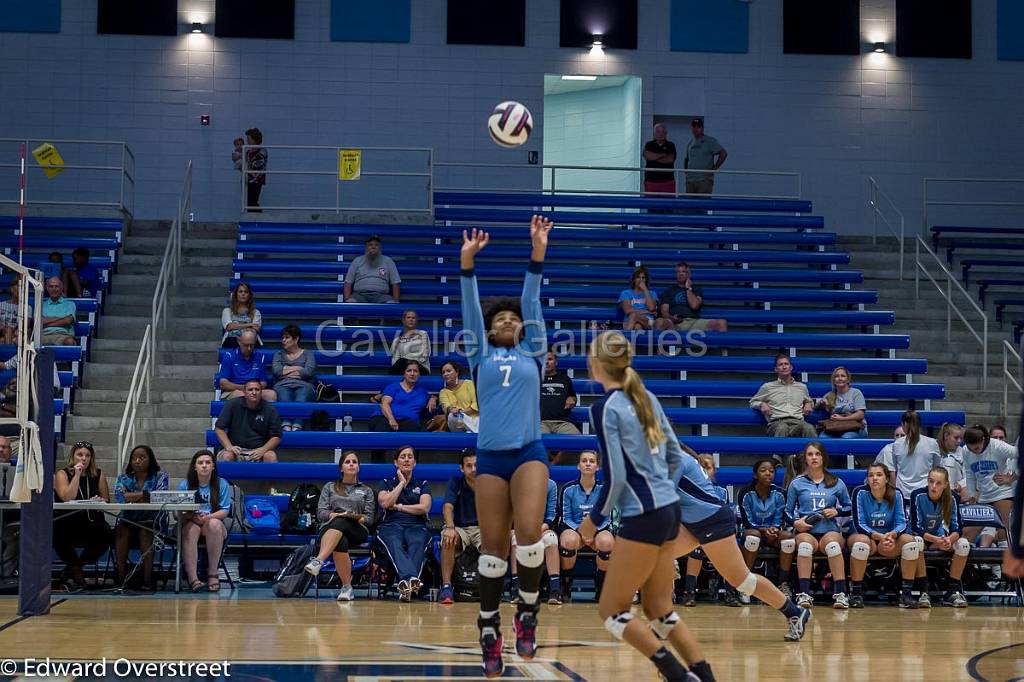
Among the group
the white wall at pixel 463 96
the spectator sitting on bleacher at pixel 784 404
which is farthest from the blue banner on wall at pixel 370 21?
the spectator sitting on bleacher at pixel 784 404

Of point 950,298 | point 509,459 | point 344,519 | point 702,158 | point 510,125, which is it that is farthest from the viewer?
point 702,158

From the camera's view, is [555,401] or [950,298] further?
[950,298]

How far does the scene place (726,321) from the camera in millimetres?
16906

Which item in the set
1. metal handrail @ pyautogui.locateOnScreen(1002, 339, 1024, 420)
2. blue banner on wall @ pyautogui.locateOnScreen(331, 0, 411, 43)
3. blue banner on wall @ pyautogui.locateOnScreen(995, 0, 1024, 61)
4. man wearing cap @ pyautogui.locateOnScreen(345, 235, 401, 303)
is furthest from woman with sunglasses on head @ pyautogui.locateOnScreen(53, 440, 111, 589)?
blue banner on wall @ pyautogui.locateOnScreen(995, 0, 1024, 61)

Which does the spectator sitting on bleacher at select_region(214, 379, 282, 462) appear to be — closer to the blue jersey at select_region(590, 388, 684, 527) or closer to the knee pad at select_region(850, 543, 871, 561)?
the knee pad at select_region(850, 543, 871, 561)

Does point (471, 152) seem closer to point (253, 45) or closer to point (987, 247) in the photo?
point (253, 45)

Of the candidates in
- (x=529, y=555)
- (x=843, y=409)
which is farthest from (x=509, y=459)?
(x=843, y=409)

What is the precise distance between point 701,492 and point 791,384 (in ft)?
22.4

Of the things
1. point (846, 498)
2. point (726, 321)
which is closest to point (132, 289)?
point (726, 321)

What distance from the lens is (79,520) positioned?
12.1 meters

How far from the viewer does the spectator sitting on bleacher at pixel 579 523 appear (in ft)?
38.8

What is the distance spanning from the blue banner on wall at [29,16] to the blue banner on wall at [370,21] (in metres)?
4.51

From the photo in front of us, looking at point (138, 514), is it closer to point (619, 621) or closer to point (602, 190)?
point (619, 621)

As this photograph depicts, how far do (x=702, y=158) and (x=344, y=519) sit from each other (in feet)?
34.8
